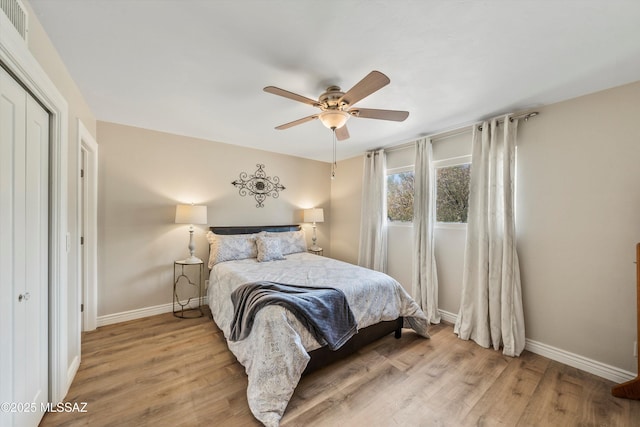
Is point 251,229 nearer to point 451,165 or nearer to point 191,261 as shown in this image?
point 191,261

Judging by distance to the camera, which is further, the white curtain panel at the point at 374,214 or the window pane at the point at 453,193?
the white curtain panel at the point at 374,214

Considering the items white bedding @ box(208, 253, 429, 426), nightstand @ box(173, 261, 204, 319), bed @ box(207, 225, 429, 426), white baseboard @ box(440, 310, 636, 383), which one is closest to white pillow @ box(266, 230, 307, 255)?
bed @ box(207, 225, 429, 426)

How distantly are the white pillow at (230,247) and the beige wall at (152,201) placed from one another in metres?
0.30

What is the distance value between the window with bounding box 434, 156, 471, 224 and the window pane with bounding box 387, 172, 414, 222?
1.48 ft

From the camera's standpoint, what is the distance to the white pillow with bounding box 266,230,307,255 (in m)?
3.89

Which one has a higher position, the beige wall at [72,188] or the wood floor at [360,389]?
the beige wall at [72,188]

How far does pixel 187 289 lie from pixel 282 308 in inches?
90.6

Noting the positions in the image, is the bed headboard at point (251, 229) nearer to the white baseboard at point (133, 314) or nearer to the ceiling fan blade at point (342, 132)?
the white baseboard at point (133, 314)

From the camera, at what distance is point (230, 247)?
3.37 m

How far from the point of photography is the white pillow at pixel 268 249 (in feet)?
11.1

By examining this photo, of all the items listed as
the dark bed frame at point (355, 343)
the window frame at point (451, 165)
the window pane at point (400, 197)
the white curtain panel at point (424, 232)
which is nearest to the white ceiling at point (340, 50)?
the window frame at point (451, 165)

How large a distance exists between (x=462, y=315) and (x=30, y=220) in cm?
382

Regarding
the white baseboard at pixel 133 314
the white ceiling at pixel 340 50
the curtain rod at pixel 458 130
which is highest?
the white ceiling at pixel 340 50

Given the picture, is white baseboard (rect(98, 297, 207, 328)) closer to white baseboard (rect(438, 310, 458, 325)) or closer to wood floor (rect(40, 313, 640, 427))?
wood floor (rect(40, 313, 640, 427))
